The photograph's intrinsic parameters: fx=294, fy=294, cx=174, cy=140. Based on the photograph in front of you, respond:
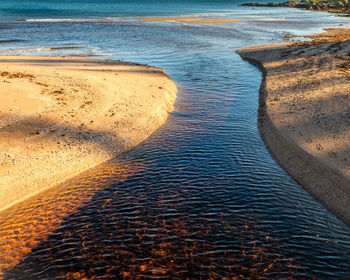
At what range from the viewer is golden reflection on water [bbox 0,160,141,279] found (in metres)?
8.77

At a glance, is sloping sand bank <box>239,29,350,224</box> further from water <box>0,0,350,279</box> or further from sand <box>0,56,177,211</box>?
sand <box>0,56,177,211</box>

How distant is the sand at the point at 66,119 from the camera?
1224 cm

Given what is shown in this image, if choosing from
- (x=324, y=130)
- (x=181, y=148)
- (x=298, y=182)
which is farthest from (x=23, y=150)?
(x=324, y=130)

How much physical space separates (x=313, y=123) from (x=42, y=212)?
→ 13.1 meters

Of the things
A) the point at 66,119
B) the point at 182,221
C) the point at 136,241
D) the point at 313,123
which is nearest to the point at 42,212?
the point at 136,241

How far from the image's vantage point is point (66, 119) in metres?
16.0

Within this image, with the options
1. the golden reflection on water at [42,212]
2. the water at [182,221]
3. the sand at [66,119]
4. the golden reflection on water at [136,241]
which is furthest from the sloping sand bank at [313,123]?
the golden reflection on water at [42,212]

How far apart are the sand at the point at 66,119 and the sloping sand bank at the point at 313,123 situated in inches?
272

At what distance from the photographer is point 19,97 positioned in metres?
17.7

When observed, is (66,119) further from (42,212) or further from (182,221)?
(182,221)

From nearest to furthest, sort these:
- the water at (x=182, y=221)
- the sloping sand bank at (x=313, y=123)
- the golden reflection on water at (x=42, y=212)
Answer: the water at (x=182, y=221)
the golden reflection on water at (x=42, y=212)
the sloping sand bank at (x=313, y=123)

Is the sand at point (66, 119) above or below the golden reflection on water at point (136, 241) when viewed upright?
above

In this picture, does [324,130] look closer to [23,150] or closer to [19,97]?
[23,150]

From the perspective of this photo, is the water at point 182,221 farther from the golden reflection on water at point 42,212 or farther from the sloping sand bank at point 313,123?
the sloping sand bank at point 313,123
